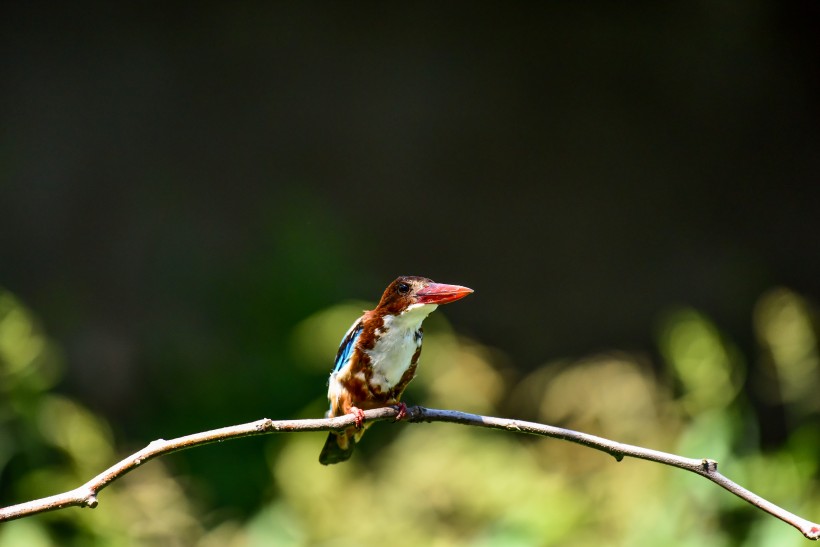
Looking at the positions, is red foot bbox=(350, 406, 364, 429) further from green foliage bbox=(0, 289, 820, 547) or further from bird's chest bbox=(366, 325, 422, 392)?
green foliage bbox=(0, 289, 820, 547)

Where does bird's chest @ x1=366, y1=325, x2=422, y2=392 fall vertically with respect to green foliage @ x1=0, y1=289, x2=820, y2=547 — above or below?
above

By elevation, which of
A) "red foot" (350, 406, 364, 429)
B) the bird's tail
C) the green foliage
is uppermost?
"red foot" (350, 406, 364, 429)

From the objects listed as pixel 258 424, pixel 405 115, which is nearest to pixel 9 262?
pixel 405 115

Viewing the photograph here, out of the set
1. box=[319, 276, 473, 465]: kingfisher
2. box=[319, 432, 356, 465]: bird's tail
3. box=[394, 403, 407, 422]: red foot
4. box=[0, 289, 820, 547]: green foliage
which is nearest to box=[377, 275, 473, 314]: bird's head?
box=[319, 276, 473, 465]: kingfisher

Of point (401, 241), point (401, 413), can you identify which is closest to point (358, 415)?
point (401, 413)

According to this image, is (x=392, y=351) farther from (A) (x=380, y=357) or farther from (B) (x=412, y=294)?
(B) (x=412, y=294)

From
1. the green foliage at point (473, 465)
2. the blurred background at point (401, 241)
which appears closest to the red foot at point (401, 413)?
the green foliage at point (473, 465)
